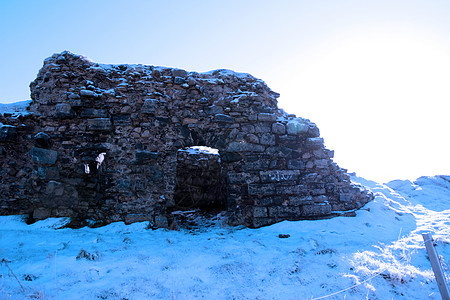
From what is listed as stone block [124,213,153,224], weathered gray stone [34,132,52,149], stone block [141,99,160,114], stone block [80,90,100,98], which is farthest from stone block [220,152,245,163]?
weathered gray stone [34,132,52,149]

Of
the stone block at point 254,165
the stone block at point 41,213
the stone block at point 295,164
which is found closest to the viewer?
the stone block at point 41,213

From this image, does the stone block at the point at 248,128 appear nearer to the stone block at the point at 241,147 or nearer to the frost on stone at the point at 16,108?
the stone block at the point at 241,147

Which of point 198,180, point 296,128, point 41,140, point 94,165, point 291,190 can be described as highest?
point 296,128

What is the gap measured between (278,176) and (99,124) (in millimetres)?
3805

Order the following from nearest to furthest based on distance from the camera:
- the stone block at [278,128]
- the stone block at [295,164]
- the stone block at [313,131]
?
the stone block at [295,164], the stone block at [278,128], the stone block at [313,131]

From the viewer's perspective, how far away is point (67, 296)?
2.50m

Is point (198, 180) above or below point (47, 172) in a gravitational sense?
below

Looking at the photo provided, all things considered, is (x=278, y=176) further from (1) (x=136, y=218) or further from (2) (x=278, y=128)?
(1) (x=136, y=218)

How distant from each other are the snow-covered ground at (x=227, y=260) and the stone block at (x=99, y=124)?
6.09 ft

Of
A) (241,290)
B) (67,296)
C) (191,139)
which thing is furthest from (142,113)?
(241,290)

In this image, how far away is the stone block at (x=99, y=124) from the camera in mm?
4898

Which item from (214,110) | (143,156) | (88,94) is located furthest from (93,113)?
(214,110)

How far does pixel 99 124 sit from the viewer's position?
492 centimetres

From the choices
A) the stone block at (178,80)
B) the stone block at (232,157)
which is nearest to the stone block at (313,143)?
the stone block at (232,157)
